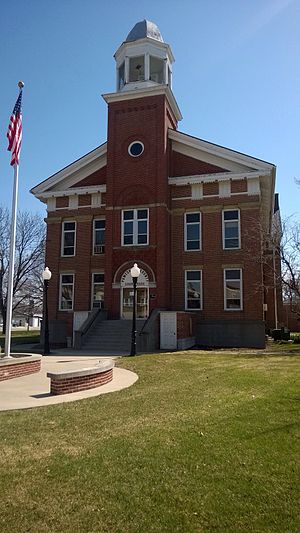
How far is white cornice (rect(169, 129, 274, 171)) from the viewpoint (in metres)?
26.2

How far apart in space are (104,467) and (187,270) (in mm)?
22534

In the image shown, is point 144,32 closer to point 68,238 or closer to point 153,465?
point 68,238

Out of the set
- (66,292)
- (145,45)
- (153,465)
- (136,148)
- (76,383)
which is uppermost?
(145,45)

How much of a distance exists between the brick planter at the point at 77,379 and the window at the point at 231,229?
17407mm

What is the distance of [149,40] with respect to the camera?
2869 cm

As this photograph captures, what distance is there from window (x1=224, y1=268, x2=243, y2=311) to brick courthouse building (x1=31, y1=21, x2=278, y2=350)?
0.06 meters

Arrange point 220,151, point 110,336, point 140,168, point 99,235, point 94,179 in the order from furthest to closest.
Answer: point 94,179, point 99,235, point 140,168, point 220,151, point 110,336

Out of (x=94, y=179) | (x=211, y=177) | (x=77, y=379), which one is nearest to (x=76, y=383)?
(x=77, y=379)

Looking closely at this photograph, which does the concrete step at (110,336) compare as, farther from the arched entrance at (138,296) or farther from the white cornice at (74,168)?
the white cornice at (74,168)

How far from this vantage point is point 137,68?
30.0 meters

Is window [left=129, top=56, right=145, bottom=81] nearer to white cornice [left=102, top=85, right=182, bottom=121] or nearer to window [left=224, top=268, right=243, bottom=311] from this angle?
white cornice [left=102, top=85, right=182, bottom=121]

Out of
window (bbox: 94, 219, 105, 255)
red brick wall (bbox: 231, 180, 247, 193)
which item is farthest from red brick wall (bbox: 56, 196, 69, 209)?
red brick wall (bbox: 231, 180, 247, 193)

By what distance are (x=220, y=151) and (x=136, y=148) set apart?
17.5ft

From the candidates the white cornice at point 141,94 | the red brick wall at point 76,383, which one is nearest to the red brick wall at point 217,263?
the white cornice at point 141,94
